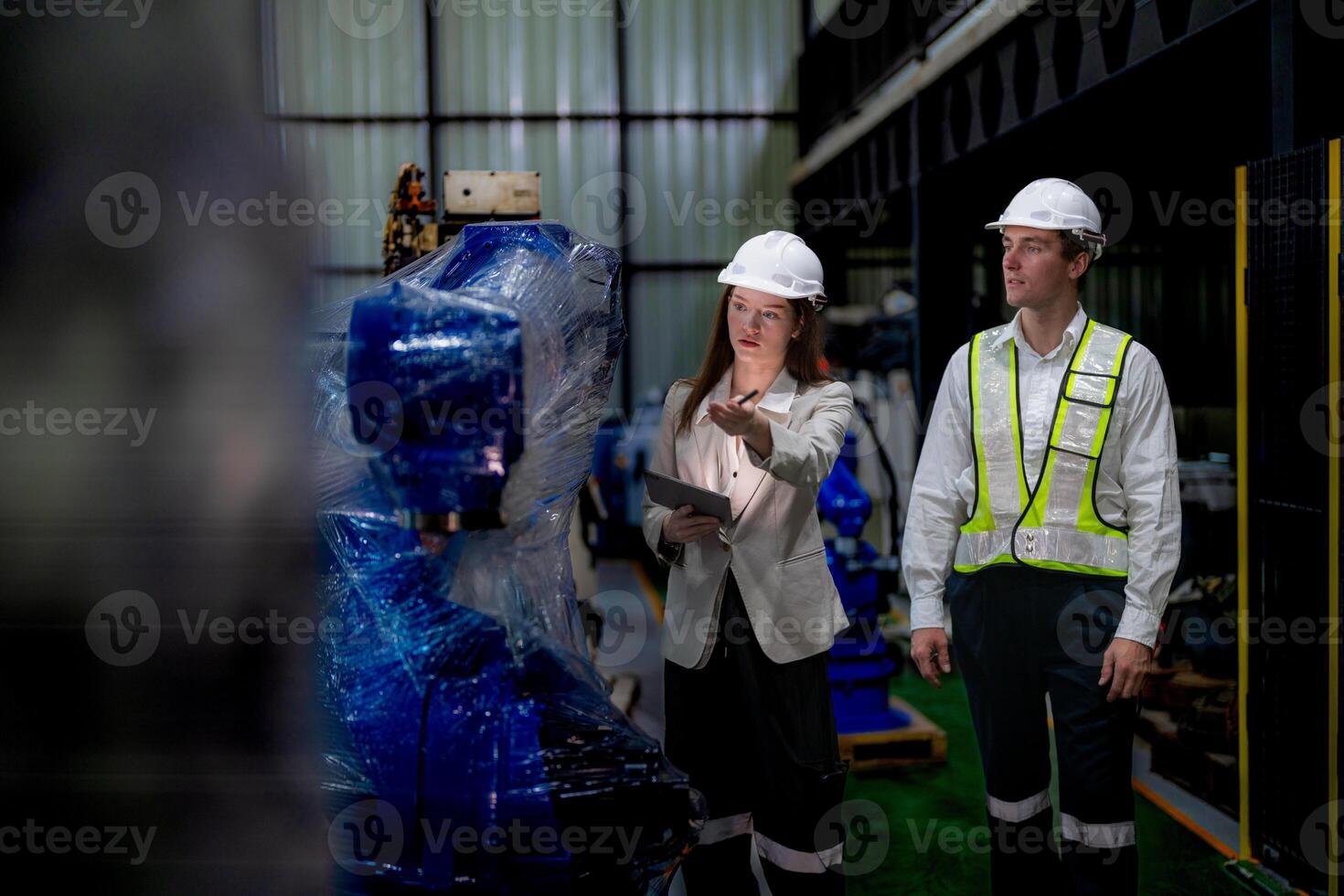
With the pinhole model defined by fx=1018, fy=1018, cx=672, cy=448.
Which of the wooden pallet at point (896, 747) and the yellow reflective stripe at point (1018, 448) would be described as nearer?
the yellow reflective stripe at point (1018, 448)

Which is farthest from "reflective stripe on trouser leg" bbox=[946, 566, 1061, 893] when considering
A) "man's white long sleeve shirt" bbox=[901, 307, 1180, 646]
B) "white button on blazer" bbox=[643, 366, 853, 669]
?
"white button on blazer" bbox=[643, 366, 853, 669]

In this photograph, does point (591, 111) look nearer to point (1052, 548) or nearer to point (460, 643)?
point (1052, 548)

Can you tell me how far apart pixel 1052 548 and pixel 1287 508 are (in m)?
1.25

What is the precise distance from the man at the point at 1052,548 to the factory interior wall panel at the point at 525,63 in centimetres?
1013

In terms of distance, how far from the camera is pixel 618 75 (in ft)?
38.5

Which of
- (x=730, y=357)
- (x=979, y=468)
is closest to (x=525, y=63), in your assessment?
(x=730, y=357)

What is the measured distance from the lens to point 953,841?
3.62 meters

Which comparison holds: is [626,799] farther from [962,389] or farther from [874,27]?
[874,27]

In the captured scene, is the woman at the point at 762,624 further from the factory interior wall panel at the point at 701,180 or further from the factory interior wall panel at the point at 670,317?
the factory interior wall panel at the point at 701,180

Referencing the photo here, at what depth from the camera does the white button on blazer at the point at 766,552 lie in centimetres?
231

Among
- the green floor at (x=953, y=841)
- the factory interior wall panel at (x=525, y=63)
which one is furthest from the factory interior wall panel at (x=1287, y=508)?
the factory interior wall panel at (x=525, y=63)

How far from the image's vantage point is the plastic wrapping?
1198mm

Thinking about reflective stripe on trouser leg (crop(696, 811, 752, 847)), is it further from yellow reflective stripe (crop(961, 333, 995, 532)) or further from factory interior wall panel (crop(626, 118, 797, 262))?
factory interior wall panel (crop(626, 118, 797, 262))

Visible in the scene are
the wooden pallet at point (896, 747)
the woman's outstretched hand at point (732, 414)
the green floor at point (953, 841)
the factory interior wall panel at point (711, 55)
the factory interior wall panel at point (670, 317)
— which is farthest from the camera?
the factory interior wall panel at point (670, 317)
